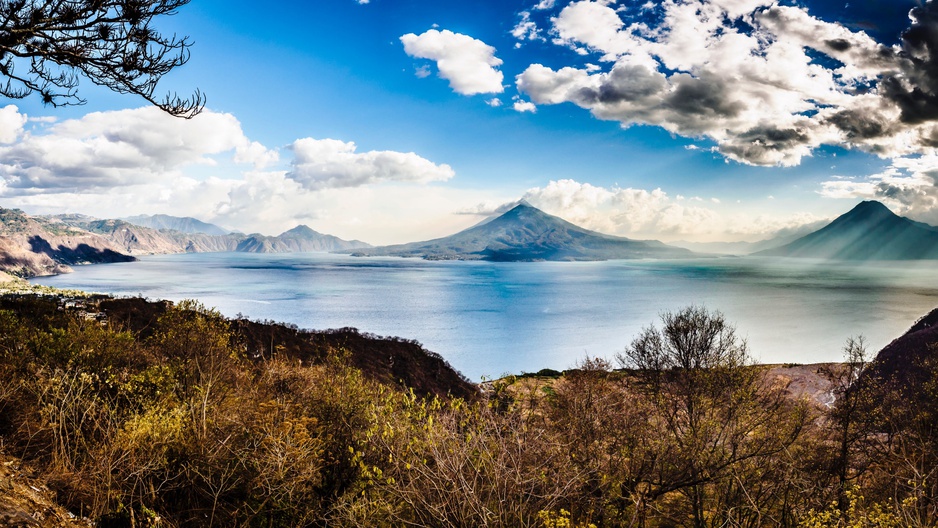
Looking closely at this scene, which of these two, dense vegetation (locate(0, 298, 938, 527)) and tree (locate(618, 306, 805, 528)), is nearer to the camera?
dense vegetation (locate(0, 298, 938, 527))

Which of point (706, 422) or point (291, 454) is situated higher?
point (291, 454)

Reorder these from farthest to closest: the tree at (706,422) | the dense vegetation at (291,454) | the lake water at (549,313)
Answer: the lake water at (549,313), the tree at (706,422), the dense vegetation at (291,454)

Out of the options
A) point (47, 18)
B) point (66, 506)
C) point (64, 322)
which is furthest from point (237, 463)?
point (64, 322)

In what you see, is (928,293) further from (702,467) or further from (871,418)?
(702,467)

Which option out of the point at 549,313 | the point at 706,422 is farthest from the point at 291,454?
the point at 549,313

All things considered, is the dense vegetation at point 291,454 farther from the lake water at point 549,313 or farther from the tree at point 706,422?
the lake water at point 549,313

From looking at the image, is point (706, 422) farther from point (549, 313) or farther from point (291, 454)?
point (549, 313)

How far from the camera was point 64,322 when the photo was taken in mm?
11867

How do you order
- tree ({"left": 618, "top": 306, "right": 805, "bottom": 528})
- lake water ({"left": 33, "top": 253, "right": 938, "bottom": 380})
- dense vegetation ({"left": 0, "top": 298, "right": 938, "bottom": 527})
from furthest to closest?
lake water ({"left": 33, "top": 253, "right": 938, "bottom": 380}) < tree ({"left": 618, "top": 306, "right": 805, "bottom": 528}) < dense vegetation ({"left": 0, "top": 298, "right": 938, "bottom": 527})

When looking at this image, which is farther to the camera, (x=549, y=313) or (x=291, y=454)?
(x=549, y=313)

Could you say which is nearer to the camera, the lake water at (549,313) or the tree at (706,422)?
the tree at (706,422)

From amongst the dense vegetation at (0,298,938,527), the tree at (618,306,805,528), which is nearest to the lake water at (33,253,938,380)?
the tree at (618,306,805,528)

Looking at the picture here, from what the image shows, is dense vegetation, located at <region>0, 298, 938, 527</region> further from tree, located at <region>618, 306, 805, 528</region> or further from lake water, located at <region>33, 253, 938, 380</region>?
lake water, located at <region>33, 253, 938, 380</region>

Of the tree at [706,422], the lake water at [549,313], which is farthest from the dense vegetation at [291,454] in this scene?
the lake water at [549,313]
